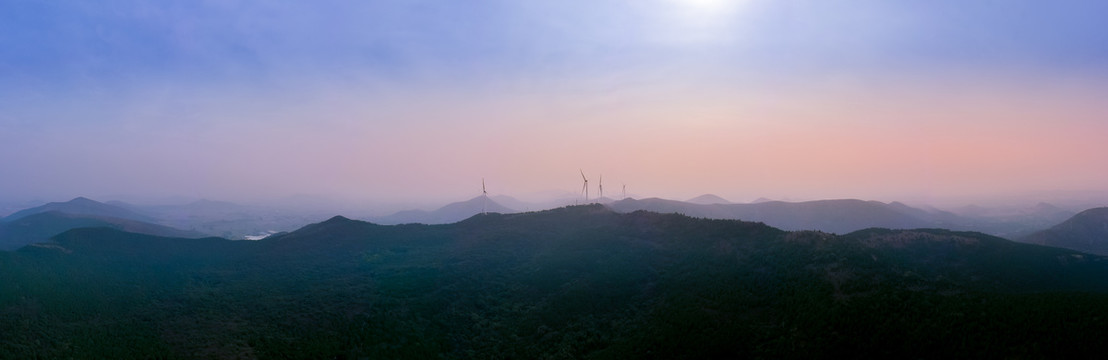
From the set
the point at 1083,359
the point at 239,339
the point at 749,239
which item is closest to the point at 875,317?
the point at 1083,359

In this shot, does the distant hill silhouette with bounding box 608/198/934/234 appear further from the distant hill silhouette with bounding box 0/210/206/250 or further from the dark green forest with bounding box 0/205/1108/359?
the distant hill silhouette with bounding box 0/210/206/250

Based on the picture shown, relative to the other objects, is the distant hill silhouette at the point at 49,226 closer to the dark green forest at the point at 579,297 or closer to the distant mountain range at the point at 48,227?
the distant mountain range at the point at 48,227

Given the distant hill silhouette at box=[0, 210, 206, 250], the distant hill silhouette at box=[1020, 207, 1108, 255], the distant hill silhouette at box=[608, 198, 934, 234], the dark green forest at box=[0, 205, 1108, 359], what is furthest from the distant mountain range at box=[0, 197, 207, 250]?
the distant hill silhouette at box=[1020, 207, 1108, 255]

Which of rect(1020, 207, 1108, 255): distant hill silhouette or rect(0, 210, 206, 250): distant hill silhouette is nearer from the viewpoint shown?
rect(1020, 207, 1108, 255): distant hill silhouette

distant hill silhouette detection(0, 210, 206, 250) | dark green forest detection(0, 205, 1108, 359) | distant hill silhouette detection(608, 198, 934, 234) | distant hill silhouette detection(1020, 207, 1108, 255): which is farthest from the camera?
distant hill silhouette detection(608, 198, 934, 234)

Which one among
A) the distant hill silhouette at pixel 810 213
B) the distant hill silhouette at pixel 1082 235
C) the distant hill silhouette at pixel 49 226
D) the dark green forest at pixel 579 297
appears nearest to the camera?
the dark green forest at pixel 579 297

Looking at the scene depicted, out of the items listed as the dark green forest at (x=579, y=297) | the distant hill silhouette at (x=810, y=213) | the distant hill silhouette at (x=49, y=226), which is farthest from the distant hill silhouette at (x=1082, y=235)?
the distant hill silhouette at (x=49, y=226)

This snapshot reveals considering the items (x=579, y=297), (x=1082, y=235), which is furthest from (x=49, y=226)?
(x=1082, y=235)
